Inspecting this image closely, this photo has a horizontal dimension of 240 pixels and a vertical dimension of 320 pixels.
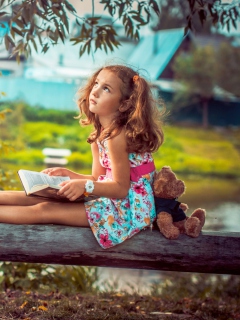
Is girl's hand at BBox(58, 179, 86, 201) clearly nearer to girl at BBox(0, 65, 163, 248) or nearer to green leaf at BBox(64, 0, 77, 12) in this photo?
girl at BBox(0, 65, 163, 248)

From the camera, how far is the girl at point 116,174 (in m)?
2.61

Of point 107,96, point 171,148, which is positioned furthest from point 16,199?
point 171,148

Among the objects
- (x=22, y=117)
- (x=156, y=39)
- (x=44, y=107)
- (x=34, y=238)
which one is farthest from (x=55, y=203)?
(x=22, y=117)

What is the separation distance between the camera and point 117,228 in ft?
8.55

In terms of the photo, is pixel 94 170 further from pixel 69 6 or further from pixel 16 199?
pixel 69 6

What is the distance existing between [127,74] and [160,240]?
749 mm

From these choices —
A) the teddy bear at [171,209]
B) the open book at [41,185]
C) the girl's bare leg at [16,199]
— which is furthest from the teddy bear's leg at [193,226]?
the girl's bare leg at [16,199]

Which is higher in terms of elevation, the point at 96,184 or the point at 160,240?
the point at 96,184

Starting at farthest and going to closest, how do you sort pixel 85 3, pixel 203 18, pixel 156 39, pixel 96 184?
pixel 156 39
pixel 85 3
pixel 203 18
pixel 96 184

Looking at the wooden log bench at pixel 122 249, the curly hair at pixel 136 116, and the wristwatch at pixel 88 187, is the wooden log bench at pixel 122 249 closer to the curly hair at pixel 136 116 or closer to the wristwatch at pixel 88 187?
the wristwatch at pixel 88 187

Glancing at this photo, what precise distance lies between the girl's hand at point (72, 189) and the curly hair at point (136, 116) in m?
0.26

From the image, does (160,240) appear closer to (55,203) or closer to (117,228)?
(117,228)

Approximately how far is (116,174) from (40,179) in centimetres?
33

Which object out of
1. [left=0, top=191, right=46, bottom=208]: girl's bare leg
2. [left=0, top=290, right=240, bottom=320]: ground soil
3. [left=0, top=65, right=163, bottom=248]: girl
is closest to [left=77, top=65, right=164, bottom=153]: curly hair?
[left=0, top=65, right=163, bottom=248]: girl
